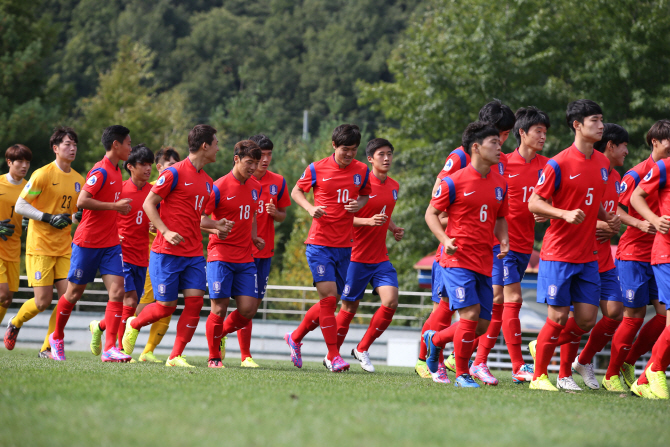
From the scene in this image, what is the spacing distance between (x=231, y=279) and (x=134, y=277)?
2.11 m

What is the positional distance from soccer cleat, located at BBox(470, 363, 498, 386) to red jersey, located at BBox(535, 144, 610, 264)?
158 centimetres

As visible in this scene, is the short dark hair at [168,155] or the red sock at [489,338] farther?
the short dark hair at [168,155]

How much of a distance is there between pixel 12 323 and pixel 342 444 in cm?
786

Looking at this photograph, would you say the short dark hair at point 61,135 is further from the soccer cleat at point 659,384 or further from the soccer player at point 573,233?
the soccer cleat at point 659,384

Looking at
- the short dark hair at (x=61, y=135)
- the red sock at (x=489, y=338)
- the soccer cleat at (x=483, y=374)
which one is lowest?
the soccer cleat at (x=483, y=374)

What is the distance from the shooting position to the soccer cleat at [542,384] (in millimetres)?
6775

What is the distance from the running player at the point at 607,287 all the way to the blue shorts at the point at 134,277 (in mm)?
5807

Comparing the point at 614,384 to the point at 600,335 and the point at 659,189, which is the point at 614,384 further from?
the point at 659,189

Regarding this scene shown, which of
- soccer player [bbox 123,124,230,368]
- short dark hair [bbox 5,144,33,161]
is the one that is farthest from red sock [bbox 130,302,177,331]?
short dark hair [bbox 5,144,33,161]

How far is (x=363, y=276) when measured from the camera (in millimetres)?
9094

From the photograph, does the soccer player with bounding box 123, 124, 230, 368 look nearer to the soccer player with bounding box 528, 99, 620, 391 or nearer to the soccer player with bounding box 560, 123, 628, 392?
the soccer player with bounding box 528, 99, 620, 391

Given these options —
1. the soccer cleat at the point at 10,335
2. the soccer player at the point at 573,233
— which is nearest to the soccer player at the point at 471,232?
the soccer player at the point at 573,233

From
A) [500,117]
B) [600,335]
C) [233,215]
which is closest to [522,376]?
[600,335]

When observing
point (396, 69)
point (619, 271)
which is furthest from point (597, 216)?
point (396, 69)
